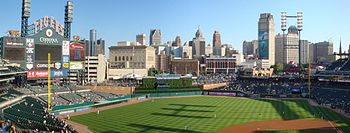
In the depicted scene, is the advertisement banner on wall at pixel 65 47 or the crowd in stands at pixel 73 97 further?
the advertisement banner on wall at pixel 65 47

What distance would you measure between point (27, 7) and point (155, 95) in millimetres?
36840

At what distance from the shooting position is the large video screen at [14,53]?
58906mm

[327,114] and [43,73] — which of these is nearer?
[327,114]

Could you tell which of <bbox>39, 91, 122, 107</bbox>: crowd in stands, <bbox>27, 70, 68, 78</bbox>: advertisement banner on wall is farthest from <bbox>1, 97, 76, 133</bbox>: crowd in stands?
Result: <bbox>27, 70, 68, 78</bbox>: advertisement banner on wall

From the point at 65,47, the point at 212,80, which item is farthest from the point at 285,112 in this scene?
the point at 212,80

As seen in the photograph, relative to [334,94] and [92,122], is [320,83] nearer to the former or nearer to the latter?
[334,94]

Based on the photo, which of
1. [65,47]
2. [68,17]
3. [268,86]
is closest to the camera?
[65,47]

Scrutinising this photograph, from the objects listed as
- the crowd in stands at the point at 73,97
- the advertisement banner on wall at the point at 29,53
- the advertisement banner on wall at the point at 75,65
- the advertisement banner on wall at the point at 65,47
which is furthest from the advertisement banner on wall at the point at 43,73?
the crowd in stands at the point at 73,97

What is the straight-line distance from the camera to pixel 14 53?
196 ft

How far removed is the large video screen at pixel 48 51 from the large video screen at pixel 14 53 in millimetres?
2712

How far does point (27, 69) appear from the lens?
62.1 m

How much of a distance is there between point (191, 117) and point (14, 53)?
32.4 meters

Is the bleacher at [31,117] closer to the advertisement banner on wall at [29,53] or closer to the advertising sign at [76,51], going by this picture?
the advertisement banner on wall at [29,53]

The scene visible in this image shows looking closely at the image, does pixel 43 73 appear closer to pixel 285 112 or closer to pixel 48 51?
pixel 48 51
